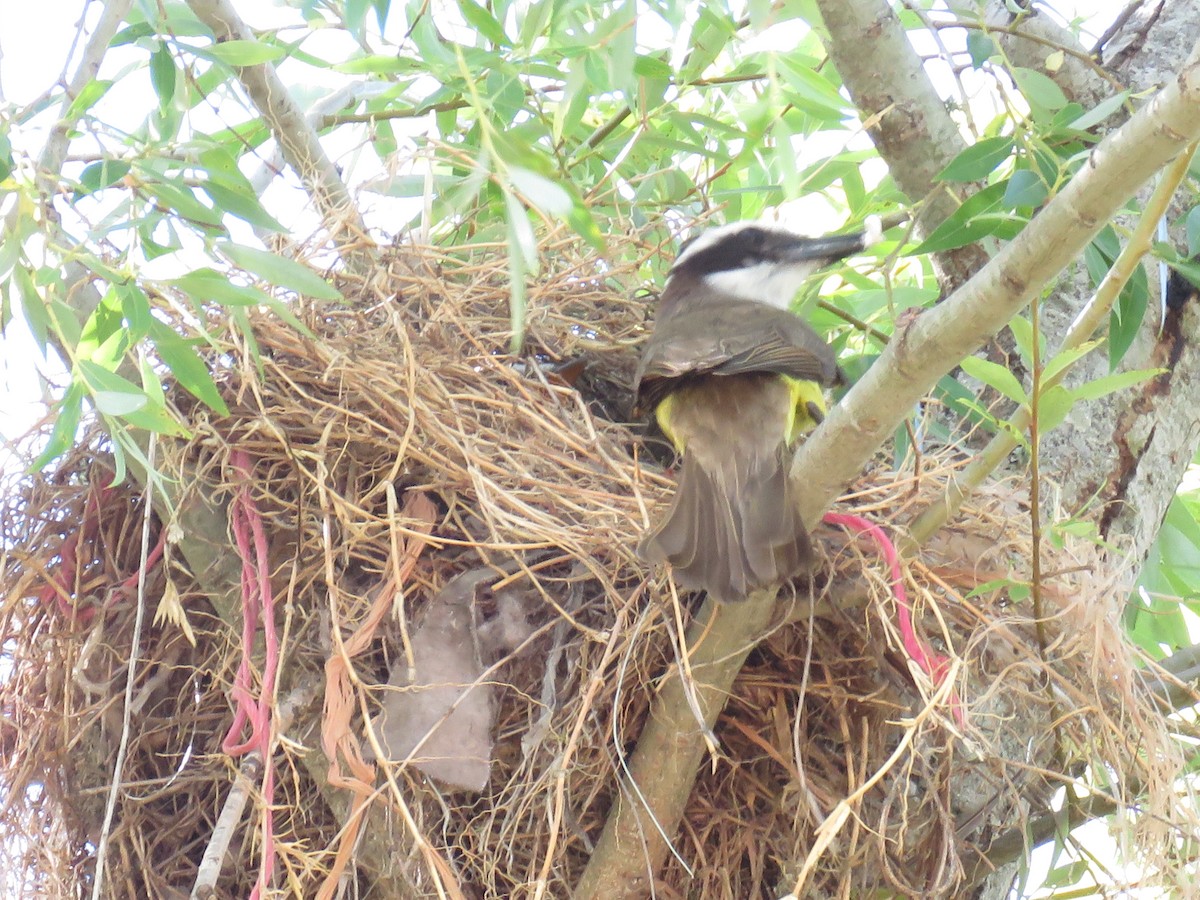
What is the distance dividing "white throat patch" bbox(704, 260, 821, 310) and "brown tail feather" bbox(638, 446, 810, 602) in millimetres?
913


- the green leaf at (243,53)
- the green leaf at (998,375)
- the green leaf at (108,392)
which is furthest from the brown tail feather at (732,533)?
the green leaf at (243,53)

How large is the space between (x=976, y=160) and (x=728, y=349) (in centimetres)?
57

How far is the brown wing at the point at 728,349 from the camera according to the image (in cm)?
261

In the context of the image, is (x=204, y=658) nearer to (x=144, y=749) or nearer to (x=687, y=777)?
(x=144, y=749)

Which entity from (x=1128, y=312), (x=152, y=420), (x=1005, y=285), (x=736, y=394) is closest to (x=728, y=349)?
(x=736, y=394)

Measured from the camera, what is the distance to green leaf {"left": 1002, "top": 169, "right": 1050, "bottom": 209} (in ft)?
7.24

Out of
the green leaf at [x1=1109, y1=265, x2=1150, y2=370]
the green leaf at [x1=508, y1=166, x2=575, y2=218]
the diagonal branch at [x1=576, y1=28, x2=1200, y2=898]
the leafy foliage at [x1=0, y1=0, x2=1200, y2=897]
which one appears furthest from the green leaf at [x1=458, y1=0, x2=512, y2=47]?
the green leaf at [x1=508, y1=166, x2=575, y2=218]

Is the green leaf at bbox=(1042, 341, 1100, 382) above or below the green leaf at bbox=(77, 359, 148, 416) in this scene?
below

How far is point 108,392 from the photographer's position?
194 cm

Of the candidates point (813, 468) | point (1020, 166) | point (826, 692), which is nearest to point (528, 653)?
point (826, 692)

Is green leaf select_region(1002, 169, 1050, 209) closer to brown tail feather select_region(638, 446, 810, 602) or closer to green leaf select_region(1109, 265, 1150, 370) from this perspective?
green leaf select_region(1109, 265, 1150, 370)

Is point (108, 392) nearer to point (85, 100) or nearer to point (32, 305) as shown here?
point (32, 305)

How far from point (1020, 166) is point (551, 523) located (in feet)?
3.43

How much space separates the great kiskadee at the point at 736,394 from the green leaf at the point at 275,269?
0.67 m
